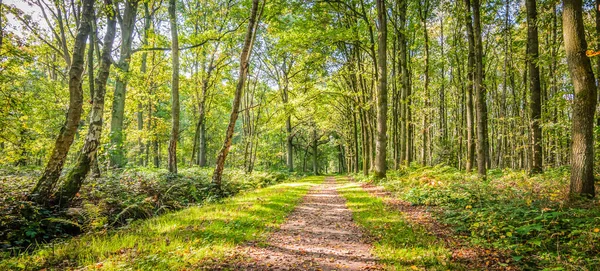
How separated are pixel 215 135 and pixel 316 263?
4255 centimetres

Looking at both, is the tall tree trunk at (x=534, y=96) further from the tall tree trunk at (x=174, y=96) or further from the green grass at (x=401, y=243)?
the tall tree trunk at (x=174, y=96)

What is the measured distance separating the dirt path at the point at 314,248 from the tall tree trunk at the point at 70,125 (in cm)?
574

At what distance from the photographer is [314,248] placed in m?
5.14

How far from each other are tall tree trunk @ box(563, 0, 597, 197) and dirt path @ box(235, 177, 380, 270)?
16.3 feet

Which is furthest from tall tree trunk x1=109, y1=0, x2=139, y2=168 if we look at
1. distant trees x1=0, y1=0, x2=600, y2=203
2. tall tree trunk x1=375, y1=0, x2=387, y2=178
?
tall tree trunk x1=375, y1=0, x2=387, y2=178

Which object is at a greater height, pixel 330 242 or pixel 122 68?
pixel 122 68

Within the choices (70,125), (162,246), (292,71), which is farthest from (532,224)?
(292,71)

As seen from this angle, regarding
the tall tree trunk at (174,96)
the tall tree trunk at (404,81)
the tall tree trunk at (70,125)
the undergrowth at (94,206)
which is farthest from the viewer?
the tall tree trunk at (404,81)

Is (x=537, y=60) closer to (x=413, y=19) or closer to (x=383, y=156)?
(x=383, y=156)

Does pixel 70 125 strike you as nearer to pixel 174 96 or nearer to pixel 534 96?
pixel 174 96

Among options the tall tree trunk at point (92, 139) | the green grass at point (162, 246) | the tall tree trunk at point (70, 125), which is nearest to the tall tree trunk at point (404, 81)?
the green grass at point (162, 246)

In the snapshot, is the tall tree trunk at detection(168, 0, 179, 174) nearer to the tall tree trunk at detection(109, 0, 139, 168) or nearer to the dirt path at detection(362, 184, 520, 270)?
the tall tree trunk at detection(109, 0, 139, 168)

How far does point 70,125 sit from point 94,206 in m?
2.26

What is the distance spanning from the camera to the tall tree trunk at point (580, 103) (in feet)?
19.0
